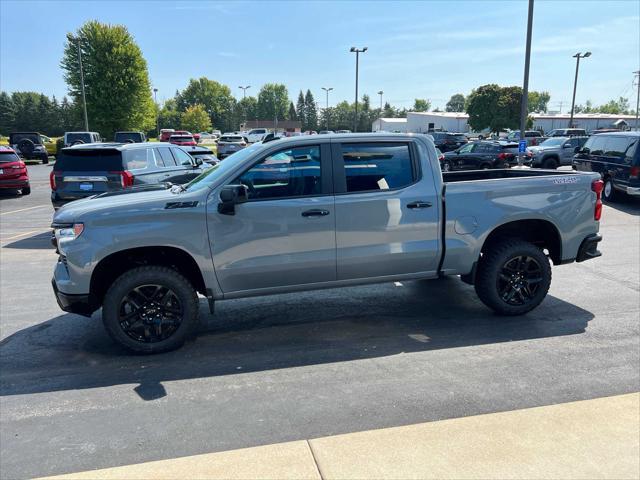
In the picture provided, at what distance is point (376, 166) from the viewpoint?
4977 mm

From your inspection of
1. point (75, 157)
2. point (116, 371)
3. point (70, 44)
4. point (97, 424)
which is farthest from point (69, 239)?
point (70, 44)

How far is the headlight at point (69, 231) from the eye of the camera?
14.3ft

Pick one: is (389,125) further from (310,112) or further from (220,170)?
(220,170)

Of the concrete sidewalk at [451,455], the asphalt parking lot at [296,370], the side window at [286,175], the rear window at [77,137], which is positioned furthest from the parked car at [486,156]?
the rear window at [77,137]

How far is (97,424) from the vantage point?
3479 millimetres

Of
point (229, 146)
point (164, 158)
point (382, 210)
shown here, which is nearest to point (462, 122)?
point (229, 146)

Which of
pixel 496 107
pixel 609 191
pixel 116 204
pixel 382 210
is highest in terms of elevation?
pixel 496 107

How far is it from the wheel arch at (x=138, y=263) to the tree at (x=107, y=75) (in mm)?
48426

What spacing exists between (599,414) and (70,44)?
55.7 m

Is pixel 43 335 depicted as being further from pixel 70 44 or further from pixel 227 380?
pixel 70 44

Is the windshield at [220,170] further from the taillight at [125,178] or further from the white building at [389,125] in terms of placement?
the white building at [389,125]

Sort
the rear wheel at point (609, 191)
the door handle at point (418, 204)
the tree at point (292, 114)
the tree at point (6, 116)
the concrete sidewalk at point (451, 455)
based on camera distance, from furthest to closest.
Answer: the tree at point (292, 114) → the tree at point (6, 116) → the rear wheel at point (609, 191) → the door handle at point (418, 204) → the concrete sidewalk at point (451, 455)

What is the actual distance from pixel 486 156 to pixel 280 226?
1951 centimetres

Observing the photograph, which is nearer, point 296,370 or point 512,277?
point 296,370
